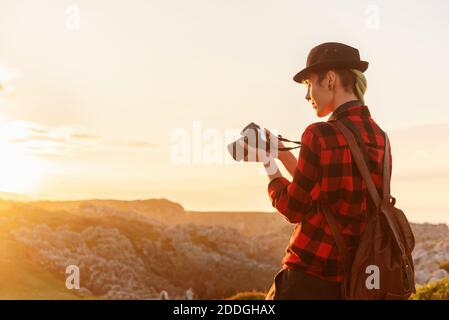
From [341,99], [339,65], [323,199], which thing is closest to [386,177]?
[323,199]

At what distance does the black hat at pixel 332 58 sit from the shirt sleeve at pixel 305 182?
1.71 feet

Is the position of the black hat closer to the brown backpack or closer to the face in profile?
the face in profile

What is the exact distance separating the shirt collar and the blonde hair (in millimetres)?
63

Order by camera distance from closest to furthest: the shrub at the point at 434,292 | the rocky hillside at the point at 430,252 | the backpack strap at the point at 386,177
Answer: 1. the backpack strap at the point at 386,177
2. the shrub at the point at 434,292
3. the rocky hillside at the point at 430,252

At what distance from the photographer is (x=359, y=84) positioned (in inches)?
161

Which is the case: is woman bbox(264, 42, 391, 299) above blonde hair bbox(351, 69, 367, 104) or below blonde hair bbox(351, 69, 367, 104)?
below

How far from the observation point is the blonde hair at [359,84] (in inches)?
159

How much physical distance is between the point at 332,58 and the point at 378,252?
140 cm

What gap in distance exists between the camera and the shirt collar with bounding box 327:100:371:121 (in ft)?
13.1

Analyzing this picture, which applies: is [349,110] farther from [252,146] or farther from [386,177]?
[252,146]

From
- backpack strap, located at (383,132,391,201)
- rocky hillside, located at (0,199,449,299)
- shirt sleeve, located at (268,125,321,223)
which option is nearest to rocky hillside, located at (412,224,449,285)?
rocky hillside, located at (0,199,449,299)

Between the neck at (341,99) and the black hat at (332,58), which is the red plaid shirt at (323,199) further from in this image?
the black hat at (332,58)

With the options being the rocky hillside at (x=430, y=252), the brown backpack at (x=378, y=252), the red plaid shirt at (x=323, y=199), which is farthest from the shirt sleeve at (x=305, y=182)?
the rocky hillside at (x=430, y=252)
